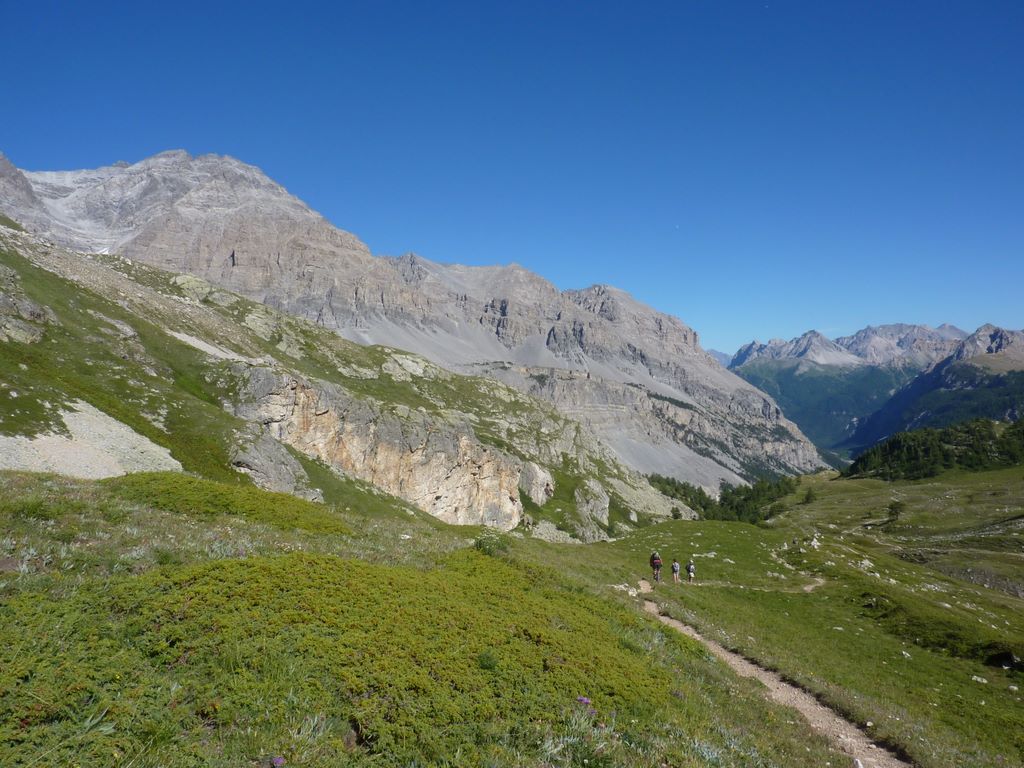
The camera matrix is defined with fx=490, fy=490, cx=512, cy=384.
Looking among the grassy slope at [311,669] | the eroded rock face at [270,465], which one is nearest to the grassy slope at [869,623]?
the grassy slope at [311,669]

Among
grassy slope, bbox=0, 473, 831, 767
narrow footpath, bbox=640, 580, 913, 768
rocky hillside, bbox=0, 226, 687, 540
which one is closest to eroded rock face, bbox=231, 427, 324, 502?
rocky hillside, bbox=0, 226, 687, 540

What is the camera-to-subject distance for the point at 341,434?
10975 cm

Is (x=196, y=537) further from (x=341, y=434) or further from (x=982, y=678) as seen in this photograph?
(x=341, y=434)

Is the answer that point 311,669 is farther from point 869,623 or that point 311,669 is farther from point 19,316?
point 19,316

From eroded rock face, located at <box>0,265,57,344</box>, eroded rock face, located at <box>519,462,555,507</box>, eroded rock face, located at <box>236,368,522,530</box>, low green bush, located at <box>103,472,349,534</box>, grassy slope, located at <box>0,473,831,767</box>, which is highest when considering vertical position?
eroded rock face, located at <box>0,265,57,344</box>

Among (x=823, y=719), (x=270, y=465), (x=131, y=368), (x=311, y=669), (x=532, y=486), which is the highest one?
(x=131, y=368)

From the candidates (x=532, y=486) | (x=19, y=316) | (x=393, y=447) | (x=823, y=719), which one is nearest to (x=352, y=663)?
(x=823, y=719)

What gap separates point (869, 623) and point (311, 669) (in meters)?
39.6

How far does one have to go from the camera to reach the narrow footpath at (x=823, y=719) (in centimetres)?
1469

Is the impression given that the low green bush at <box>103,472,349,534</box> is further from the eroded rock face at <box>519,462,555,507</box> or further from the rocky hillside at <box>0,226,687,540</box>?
the eroded rock face at <box>519,462,555,507</box>

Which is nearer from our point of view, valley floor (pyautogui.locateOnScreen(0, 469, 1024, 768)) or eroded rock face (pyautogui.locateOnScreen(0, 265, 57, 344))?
valley floor (pyautogui.locateOnScreen(0, 469, 1024, 768))

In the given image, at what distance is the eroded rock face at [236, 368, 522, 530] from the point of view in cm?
8869

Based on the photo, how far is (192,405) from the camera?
63531 mm

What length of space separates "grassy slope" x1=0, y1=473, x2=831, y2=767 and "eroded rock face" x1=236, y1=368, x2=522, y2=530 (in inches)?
2809
